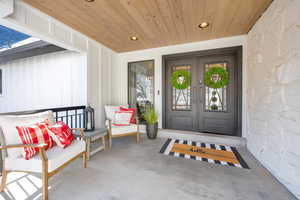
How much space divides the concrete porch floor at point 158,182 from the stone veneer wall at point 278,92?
9.6 inches

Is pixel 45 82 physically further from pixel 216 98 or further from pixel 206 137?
pixel 216 98

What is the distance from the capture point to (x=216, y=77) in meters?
2.97

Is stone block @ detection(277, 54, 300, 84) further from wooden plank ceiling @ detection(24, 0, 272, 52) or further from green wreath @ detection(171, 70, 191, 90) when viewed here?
green wreath @ detection(171, 70, 191, 90)

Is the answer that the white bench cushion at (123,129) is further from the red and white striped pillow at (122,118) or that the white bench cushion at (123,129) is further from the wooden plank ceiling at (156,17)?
the wooden plank ceiling at (156,17)

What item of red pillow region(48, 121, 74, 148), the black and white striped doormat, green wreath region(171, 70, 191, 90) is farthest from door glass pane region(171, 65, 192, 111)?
red pillow region(48, 121, 74, 148)

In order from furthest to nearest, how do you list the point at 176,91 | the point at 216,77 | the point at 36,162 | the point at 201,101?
the point at 176,91
the point at 201,101
the point at 216,77
the point at 36,162

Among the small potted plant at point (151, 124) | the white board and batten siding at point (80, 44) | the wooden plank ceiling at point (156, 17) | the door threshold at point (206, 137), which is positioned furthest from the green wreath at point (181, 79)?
the white board and batten siding at point (80, 44)

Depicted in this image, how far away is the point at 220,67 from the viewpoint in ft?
9.73

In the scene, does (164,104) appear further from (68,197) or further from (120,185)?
(68,197)

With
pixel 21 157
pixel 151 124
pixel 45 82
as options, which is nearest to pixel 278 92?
pixel 151 124

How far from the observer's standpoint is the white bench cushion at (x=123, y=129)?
2.59 m

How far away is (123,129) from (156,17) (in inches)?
91.2

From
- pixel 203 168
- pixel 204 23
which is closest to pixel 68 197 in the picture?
pixel 203 168

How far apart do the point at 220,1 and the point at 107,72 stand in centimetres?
292
